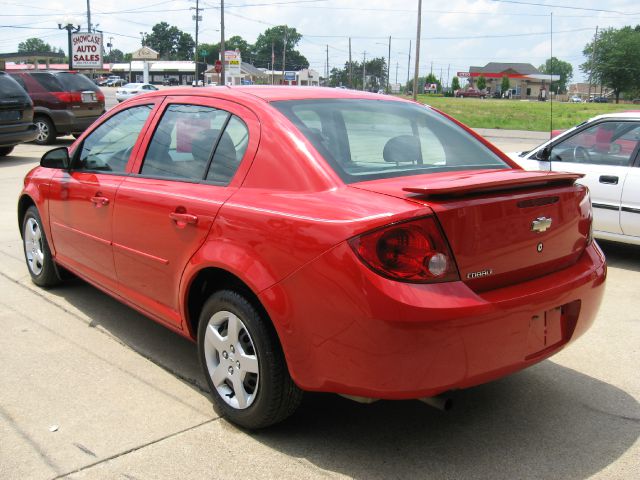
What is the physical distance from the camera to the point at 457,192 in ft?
8.89

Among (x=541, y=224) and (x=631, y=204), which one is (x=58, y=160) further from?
(x=631, y=204)

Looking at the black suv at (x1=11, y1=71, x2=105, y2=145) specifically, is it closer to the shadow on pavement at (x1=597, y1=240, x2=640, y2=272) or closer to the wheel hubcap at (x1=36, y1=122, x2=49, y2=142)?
the wheel hubcap at (x1=36, y1=122, x2=49, y2=142)

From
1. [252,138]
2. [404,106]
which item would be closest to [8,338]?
[252,138]

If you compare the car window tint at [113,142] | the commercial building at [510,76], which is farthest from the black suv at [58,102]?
the commercial building at [510,76]

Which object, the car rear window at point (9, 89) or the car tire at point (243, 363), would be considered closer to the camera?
the car tire at point (243, 363)

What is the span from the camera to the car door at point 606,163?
649 cm

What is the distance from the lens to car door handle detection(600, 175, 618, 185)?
6484 mm

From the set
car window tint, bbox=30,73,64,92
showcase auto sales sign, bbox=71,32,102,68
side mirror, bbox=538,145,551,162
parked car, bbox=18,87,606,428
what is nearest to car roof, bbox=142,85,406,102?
parked car, bbox=18,87,606,428

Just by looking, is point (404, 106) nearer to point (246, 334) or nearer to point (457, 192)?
point (457, 192)

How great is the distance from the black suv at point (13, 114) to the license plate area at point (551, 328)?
12.8m

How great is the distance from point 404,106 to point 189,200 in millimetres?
1442

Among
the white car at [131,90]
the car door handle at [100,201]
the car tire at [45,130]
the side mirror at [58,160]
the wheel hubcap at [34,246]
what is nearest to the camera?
the car door handle at [100,201]

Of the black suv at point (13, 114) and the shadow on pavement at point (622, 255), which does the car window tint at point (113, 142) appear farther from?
the black suv at point (13, 114)

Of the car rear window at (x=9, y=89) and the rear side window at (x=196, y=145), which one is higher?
the car rear window at (x=9, y=89)
